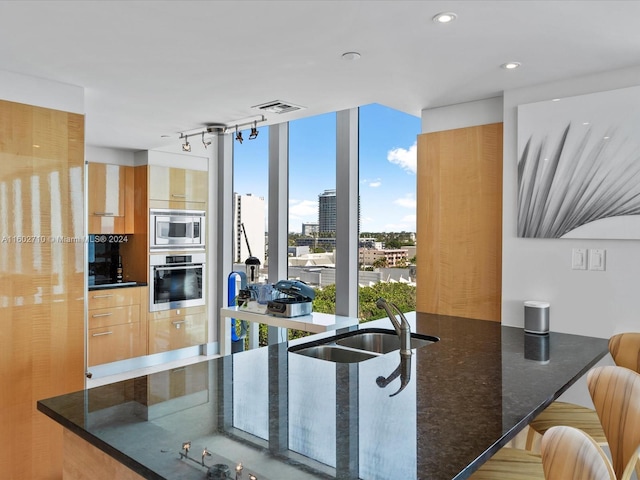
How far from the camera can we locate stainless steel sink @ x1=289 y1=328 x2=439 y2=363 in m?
2.47

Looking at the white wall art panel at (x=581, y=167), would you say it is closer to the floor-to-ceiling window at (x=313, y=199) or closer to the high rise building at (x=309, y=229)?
the floor-to-ceiling window at (x=313, y=199)

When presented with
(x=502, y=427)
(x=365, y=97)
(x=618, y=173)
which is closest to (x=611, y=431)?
(x=502, y=427)

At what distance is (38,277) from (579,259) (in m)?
3.01

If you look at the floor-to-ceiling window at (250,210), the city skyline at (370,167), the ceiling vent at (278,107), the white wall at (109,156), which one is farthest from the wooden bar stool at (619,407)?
the white wall at (109,156)

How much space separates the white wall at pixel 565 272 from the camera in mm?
2480

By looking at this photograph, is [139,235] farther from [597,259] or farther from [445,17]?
[597,259]

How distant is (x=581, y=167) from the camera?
8.37ft

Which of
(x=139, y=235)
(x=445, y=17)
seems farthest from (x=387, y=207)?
(x=139, y=235)

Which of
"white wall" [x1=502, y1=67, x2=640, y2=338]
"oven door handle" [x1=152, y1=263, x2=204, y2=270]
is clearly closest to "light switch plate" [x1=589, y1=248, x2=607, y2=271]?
"white wall" [x1=502, y1=67, x2=640, y2=338]

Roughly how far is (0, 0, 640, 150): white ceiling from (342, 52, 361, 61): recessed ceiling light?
1.7 inches

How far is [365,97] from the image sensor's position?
3.04 m

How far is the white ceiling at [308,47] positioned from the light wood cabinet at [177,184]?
6.05 feet

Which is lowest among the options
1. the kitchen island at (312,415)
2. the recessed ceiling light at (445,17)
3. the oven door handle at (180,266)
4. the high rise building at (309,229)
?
the kitchen island at (312,415)

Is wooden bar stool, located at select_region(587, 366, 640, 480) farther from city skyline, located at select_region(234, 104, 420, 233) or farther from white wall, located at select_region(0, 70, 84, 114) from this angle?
white wall, located at select_region(0, 70, 84, 114)
